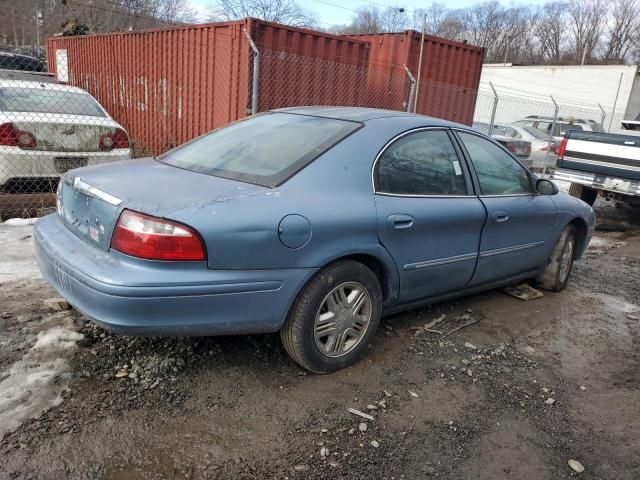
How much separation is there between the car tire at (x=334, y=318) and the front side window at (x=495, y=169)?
4.50ft

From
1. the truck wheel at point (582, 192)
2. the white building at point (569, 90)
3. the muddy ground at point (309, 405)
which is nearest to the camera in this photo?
the muddy ground at point (309, 405)

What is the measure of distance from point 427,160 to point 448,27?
57.7m

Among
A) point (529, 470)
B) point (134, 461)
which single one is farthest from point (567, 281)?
point (134, 461)

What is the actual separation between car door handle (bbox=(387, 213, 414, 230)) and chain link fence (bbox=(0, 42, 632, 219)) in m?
A: 4.27

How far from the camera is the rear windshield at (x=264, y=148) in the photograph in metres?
3.11

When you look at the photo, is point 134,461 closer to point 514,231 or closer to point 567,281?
point 514,231

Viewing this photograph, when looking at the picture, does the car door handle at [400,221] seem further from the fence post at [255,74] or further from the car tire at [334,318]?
the fence post at [255,74]

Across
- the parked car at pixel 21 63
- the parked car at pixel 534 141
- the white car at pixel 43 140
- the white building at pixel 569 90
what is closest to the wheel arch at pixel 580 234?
the white car at pixel 43 140

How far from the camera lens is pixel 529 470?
260 centimetres

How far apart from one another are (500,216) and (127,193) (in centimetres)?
266

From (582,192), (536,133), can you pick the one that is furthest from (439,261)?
(536,133)

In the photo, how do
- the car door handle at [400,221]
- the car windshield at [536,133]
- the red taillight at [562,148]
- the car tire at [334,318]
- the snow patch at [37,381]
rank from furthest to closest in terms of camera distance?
1. the car windshield at [536,133]
2. the red taillight at [562,148]
3. the car door handle at [400,221]
4. the car tire at [334,318]
5. the snow patch at [37,381]

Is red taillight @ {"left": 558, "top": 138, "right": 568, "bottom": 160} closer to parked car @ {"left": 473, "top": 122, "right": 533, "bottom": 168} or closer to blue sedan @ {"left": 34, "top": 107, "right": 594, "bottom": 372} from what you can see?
parked car @ {"left": 473, "top": 122, "right": 533, "bottom": 168}

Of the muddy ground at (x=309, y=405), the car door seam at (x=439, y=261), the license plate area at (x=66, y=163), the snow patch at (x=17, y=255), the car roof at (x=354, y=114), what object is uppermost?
the car roof at (x=354, y=114)
